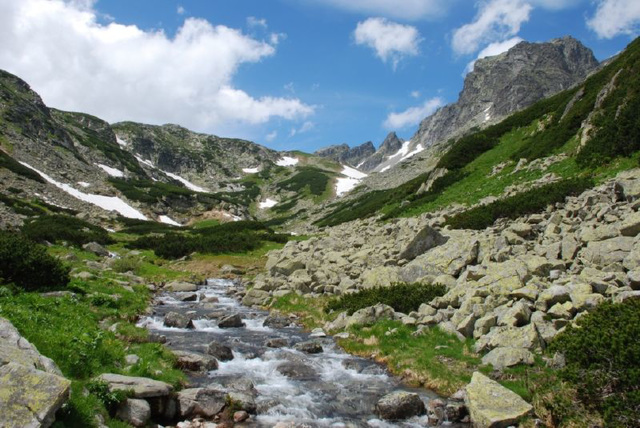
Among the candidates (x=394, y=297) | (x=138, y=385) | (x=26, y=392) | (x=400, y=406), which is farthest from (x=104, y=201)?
(x=26, y=392)

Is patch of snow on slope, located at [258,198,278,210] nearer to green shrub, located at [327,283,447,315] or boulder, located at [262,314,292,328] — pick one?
boulder, located at [262,314,292,328]

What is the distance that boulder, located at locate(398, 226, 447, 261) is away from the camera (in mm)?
24078

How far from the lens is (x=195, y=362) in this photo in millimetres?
12828

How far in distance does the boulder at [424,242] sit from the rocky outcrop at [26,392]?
1975 cm

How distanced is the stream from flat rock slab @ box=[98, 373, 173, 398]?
6.95 feet

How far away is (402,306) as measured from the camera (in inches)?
703

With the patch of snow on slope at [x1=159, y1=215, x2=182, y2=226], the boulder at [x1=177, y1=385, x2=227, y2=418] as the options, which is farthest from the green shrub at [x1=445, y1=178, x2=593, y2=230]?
the patch of snow on slope at [x1=159, y1=215, x2=182, y2=226]

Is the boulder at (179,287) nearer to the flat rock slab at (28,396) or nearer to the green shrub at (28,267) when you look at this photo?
the green shrub at (28,267)

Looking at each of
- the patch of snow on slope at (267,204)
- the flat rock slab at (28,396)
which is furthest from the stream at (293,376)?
the patch of snow on slope at (267,204)

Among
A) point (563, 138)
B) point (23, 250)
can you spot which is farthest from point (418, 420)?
point (563, 138)

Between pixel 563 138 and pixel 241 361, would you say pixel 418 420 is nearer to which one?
pixel 241 361

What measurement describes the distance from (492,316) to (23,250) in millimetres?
18607

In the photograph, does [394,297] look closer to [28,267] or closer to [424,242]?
[424,242]

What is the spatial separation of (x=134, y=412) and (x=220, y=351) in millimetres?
5577
